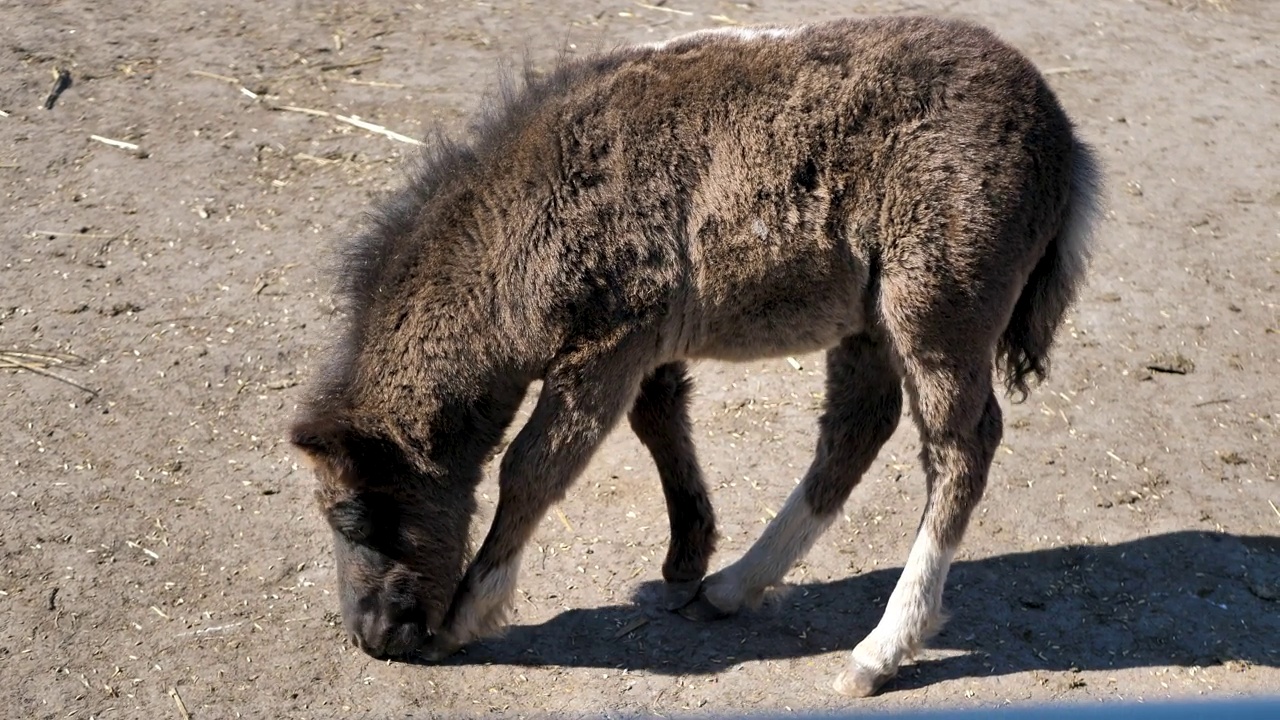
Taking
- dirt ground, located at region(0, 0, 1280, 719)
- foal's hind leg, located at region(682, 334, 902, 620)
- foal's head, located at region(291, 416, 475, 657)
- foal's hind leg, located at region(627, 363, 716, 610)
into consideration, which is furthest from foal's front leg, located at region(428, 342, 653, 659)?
foal's hind leg, located at region(682, 334, 902, 620)

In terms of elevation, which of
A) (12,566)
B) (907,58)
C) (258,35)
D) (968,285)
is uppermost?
(907,58)

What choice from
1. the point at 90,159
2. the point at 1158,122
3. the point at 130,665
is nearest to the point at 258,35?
the point at 90,159

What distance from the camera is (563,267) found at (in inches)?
157

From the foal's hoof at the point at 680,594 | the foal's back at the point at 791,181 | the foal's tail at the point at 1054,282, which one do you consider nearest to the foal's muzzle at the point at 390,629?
the foal's hoof at the point at 680,594

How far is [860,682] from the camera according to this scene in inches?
169

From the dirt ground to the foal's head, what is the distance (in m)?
0.20

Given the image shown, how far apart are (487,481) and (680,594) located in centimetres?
102

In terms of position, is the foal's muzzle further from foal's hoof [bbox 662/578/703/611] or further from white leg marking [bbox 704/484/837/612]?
white leg marking [bbox 704/484/837/612]

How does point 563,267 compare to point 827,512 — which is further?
point 827,512

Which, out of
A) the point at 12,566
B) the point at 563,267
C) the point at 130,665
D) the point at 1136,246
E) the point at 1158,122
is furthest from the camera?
the point at 1158,122

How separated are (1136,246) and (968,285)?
10.4 feet

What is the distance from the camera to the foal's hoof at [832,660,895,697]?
429 cm

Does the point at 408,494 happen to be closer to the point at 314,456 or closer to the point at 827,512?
the point at 314,456

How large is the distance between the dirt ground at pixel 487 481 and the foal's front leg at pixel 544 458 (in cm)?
29
